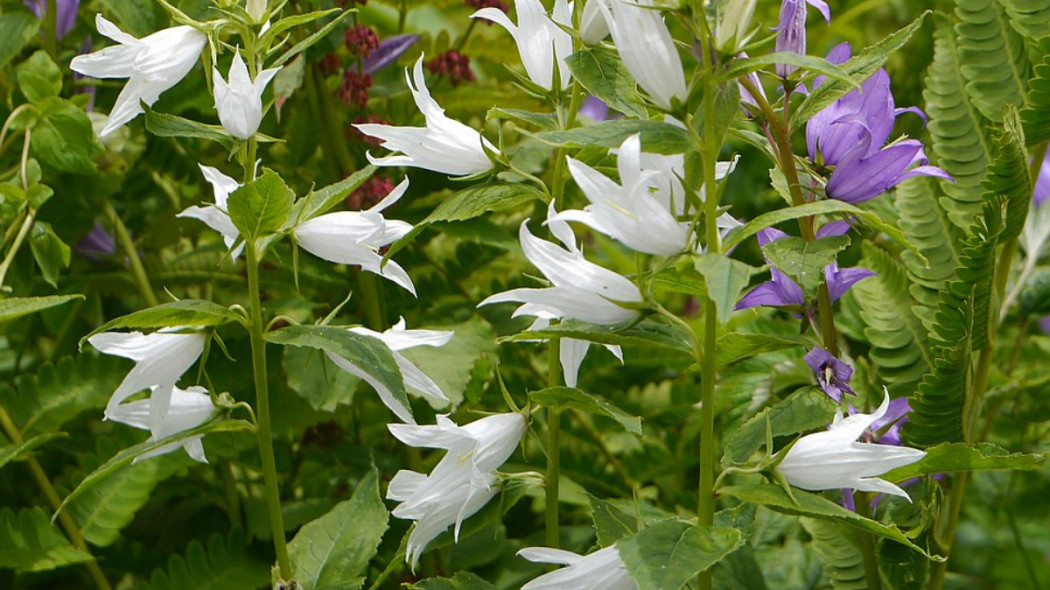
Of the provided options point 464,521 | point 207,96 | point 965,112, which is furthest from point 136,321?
point 965,112

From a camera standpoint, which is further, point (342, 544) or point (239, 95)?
point (342, 544)

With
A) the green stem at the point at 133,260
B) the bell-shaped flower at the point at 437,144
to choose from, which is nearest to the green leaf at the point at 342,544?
the bell-shaped flower at the point at 437,144

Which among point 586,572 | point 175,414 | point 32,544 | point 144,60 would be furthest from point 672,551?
point 32,544

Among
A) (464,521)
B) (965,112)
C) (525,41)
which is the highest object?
(525,41)

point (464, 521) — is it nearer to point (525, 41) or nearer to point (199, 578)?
point (525, 41)

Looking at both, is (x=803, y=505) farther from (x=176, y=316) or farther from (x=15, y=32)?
(x=15, y=32)

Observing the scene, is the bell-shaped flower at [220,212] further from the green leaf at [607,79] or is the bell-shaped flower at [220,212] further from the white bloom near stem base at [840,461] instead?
the white bloom near stem base at [840,461]
